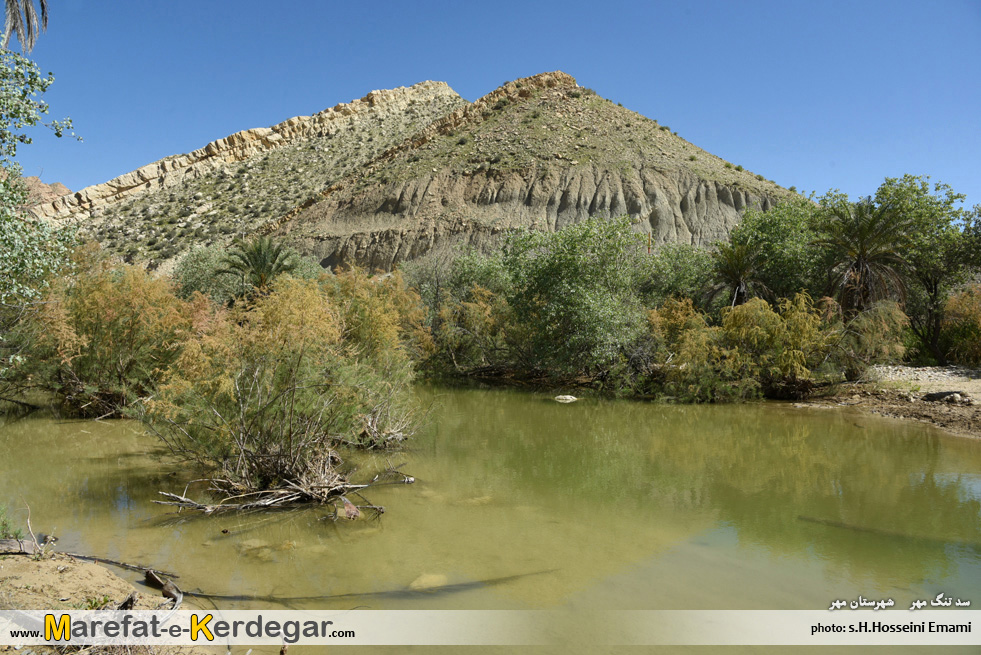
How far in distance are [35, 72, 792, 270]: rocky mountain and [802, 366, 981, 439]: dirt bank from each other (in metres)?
25.4

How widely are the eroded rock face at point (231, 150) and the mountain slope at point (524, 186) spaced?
1909cm

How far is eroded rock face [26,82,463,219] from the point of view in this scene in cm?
6925

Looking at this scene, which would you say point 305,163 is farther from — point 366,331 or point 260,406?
point 260,406

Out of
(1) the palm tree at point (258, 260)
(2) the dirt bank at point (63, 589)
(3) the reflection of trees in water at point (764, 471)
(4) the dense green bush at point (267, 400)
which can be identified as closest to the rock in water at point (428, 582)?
(2) the dirt bank at point (63, 589)

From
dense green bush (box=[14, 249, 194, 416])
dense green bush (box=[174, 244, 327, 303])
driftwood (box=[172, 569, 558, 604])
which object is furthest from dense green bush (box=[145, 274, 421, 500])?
dense green bush (box=[174, 244, 327, 303])

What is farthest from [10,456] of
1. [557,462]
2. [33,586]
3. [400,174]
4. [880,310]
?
[400,174]

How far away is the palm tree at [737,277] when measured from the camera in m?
22.0

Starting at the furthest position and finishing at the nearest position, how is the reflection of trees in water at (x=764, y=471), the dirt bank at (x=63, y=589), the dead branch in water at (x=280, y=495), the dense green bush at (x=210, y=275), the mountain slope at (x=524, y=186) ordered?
the mountain slope at (x=524, y=186)
the dense green bush at (x=210, y=275)
the dead branch in water at (x=280, y=495)
the reflection of trees in water at (x=764, y=471)
the dirt bank at (x=63, y=589)

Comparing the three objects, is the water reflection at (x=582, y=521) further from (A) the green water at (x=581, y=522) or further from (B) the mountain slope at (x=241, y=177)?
(B) the mountain slope at (x=241, y=177)

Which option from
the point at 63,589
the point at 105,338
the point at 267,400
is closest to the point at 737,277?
the point at 267,400

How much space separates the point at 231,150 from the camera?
71688 millimetres

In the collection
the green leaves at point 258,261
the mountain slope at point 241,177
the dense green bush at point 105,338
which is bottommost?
the dense green bush at point 105,338

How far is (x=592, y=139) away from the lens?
2105 inches

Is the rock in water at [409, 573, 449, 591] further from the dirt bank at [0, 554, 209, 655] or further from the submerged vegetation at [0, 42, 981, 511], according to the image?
the submerged vegetation at [0, 42, 981, 511]
